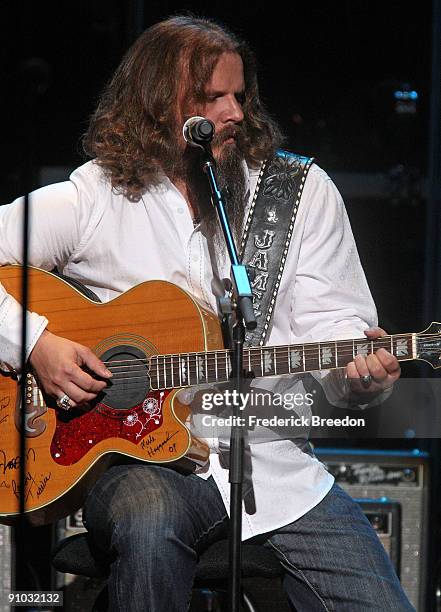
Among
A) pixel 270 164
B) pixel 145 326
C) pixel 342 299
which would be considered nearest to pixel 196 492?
pixel 145 326

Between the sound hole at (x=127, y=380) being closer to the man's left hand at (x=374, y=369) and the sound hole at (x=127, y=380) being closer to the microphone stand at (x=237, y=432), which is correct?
the microphone stand at (x=237, y=432)

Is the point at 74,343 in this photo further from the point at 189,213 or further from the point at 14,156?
the point at 14,156

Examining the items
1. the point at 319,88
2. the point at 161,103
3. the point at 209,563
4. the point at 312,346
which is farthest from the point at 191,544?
the point at 319,88

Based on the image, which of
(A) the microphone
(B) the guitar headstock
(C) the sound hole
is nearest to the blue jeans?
(C) the sound hole

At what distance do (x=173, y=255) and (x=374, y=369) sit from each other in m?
0.66

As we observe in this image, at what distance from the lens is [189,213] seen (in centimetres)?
279

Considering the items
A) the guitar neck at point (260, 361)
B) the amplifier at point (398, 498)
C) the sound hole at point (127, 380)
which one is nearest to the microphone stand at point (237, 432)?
the guitar neck at point (260, 361)

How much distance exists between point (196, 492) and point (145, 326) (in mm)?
443

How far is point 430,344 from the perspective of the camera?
7.97ft

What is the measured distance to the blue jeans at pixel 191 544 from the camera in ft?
7.46

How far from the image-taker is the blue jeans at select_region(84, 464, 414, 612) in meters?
2.27

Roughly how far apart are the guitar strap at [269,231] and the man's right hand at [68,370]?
43 cm

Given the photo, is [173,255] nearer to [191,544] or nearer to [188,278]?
[188,278]

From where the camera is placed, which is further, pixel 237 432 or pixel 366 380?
pixel 366 380
